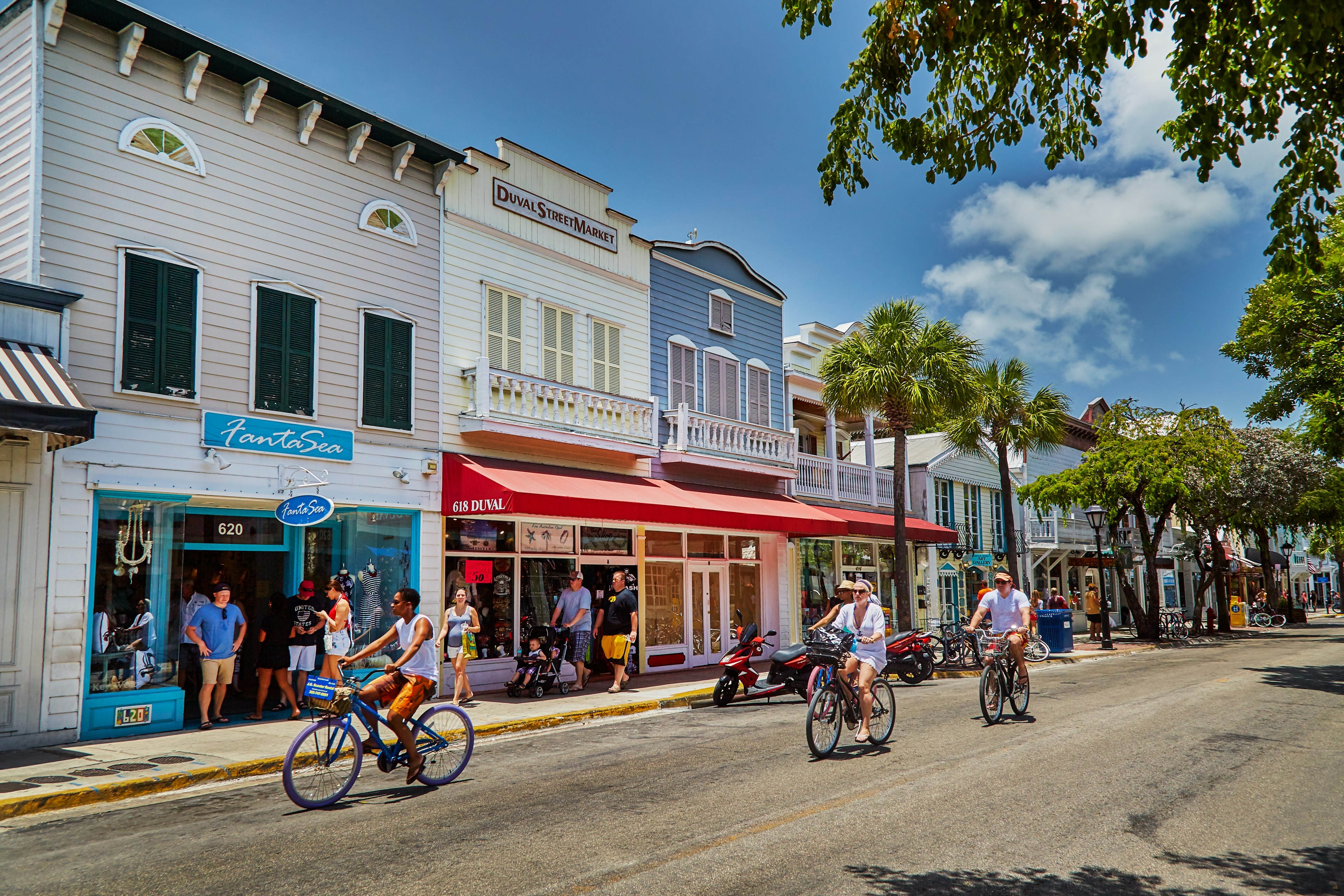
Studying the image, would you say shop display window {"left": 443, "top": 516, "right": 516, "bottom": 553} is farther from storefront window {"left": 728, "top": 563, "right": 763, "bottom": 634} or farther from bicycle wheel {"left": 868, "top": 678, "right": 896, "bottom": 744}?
bicycle wheel {"left": 868, "top": 678, "right": 896, "bottom": 744}

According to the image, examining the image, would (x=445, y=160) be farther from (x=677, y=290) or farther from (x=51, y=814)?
(x=51, y=814)

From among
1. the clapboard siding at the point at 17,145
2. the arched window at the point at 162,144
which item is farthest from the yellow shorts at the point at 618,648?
the clapboard siding at the point at 17,145

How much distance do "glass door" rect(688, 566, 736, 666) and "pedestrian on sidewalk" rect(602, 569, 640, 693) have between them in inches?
187

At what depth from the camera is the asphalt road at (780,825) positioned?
558 cm

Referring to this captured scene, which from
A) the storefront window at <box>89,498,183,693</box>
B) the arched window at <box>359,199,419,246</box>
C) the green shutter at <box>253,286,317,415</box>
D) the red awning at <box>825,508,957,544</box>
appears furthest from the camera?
the red awning at <box>825,508,957,544</box>

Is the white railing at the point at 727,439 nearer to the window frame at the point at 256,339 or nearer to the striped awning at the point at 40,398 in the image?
the window frame at the point at 256,339

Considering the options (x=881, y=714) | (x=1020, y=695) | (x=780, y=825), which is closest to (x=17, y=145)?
(x=780, y=825)

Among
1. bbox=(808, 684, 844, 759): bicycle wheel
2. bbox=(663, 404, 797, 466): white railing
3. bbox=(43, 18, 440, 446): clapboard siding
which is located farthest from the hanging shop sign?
bbox=(808, 684, 844, 759): bicycle wheel

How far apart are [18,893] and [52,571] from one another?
6.42 meters

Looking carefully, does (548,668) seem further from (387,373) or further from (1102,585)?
(1102,585)

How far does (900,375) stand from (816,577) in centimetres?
597

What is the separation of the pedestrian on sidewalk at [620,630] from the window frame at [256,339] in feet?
18.7

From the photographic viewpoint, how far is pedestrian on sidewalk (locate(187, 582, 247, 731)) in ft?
39.1

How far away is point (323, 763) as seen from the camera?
7.74 metres
